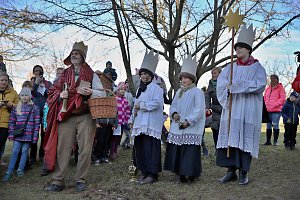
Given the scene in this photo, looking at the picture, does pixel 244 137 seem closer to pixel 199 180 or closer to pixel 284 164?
pixel 199 180

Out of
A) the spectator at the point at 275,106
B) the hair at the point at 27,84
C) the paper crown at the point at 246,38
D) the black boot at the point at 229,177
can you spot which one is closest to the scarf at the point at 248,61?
the paper crown at the point at 246,38

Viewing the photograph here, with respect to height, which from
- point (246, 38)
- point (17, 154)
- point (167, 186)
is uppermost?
point (246, 38)

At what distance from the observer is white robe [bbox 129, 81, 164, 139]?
20.2 feet

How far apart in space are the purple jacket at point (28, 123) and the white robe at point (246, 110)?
3246 millimetres

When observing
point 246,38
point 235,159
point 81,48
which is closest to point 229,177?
point 235,159

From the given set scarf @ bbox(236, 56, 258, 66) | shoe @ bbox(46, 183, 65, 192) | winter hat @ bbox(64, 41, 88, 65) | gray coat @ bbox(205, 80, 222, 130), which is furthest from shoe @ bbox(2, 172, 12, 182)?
scarf @ bbox(236, 56, 258, 66)

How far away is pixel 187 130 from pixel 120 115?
8.32 feet

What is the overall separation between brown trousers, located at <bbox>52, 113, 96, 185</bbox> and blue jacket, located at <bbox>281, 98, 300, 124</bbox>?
5.84 metres

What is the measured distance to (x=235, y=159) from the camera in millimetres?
5805

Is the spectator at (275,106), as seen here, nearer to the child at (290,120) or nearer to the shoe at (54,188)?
the child at (290,120)

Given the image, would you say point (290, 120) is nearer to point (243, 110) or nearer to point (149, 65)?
point (243, 110)

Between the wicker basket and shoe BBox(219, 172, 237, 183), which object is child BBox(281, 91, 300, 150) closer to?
shoe BBox(219, 172, 237, 183)

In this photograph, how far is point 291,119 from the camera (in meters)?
9.74

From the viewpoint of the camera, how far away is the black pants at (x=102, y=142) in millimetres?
7672
